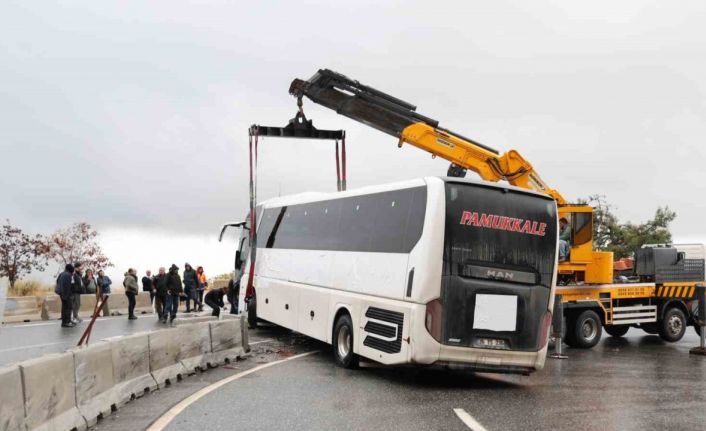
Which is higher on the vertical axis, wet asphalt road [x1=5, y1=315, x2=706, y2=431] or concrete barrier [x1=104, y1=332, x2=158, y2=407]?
concrete barrier [x1=104, y1=332, x2=158, y2=407]

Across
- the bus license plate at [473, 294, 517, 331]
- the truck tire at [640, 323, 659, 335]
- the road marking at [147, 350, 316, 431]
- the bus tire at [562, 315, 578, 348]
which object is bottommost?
the truck tire at [640, 323, 659, 335]

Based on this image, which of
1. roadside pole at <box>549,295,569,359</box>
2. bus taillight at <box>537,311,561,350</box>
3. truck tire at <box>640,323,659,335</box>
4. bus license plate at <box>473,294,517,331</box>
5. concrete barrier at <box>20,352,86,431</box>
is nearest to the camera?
concrete barrier at <box>20,352,86,431</box>

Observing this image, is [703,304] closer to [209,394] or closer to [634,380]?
[634,380]

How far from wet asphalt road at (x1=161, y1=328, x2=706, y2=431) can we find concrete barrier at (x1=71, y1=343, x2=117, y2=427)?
0.86m

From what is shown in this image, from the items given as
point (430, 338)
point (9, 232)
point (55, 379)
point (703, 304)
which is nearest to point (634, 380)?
point (430, 338)

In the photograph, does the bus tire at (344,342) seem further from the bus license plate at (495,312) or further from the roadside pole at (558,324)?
the roadside pole at (558,324)

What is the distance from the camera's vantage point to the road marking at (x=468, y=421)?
778 centimetres

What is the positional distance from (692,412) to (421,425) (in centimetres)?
360

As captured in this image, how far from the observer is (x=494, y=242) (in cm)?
1124

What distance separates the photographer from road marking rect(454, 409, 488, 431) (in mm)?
7781

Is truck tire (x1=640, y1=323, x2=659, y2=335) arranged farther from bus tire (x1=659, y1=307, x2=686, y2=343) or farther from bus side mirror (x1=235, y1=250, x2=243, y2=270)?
bus side mirror (x1=235, y1=250, x2=243, y2=270)

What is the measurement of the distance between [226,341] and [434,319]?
14.5 feet

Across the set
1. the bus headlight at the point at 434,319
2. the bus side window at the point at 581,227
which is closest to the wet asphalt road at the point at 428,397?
the bus headlight at the point at 434,319

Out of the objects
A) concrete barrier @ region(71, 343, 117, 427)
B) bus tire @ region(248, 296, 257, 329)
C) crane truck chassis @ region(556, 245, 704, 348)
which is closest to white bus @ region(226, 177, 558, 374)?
concrete barrier @ region(71, 343, 117, 427)
